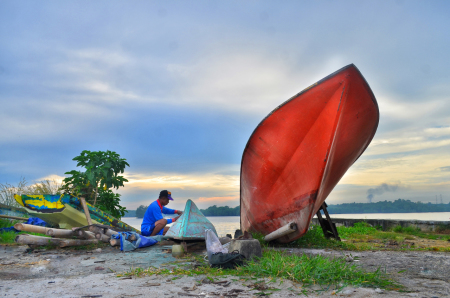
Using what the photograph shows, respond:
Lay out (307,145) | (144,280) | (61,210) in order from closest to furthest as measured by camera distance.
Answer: (144,280) → (307,145) → (61,210)

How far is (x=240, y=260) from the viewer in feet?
11.9

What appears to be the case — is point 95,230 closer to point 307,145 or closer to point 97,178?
point 97,178

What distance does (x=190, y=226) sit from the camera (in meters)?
5.33

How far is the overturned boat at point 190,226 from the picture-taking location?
17.1 feet

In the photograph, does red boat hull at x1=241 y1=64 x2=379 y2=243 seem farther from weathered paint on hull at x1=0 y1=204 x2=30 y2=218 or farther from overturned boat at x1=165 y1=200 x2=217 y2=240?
weathered paint on hull at x1=0 y1=204 x2=30 y2=218

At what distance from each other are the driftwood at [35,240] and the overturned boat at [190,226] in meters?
2.10

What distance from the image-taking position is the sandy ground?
107 inches

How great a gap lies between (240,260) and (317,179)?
2091 mm

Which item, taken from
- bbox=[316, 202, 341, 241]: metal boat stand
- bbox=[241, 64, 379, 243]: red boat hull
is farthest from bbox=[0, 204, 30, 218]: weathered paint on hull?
bbox=[316, 202, 341, 241]: metal boat stand

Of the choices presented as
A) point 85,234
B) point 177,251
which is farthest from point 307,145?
point 85,234

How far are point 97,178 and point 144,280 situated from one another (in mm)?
6456

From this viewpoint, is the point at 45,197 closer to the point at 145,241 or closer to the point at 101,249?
the point at 101,249

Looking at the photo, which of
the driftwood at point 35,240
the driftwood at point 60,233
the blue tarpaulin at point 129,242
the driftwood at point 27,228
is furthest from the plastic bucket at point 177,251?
the driftwood at point 27,228

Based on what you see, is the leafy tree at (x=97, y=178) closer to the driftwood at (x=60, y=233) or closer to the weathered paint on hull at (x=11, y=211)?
the weathered paint on hull at (x=11, y=211)
